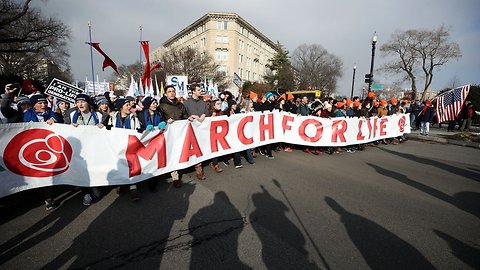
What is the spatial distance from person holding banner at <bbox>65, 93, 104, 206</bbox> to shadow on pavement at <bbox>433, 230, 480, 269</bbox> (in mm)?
4992

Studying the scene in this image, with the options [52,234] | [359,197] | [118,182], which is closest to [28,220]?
[52,234]

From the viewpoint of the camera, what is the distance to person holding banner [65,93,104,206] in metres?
3.86

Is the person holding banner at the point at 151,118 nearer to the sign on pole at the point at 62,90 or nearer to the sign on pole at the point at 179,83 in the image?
the sign on pole at the point at 62,90

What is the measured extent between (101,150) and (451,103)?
16.1 meters

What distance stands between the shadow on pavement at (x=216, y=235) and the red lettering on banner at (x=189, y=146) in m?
1.21

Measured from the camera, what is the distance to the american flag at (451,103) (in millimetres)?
12023

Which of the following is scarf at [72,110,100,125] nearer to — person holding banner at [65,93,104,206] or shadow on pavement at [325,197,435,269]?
person holding banner at [65,93,104,206]

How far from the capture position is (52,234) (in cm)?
297

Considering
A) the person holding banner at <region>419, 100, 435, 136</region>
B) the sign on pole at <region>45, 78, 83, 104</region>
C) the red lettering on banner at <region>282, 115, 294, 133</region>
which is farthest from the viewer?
the person holding banner at <region>419, 100, 435, 136</region>

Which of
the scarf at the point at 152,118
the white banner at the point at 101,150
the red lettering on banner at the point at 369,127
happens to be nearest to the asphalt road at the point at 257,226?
the white banner at the point at 101,150

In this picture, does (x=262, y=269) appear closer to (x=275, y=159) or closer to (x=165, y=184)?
(x=165, y=184)

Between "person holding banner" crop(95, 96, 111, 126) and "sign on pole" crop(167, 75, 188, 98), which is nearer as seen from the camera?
"person holding banner" crop(95, 96, 111, 126)

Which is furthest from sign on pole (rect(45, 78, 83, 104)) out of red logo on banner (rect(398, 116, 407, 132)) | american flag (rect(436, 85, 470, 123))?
american flag (rect(436, 85, 470, 123))

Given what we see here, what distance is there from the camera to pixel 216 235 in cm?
299
